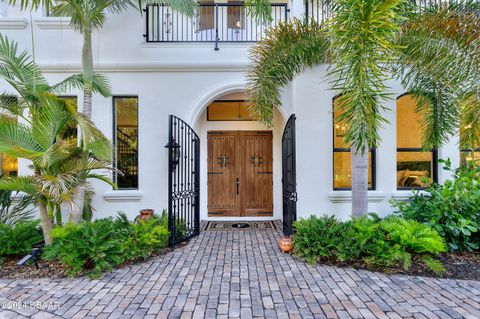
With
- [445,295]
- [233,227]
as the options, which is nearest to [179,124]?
[233,227]

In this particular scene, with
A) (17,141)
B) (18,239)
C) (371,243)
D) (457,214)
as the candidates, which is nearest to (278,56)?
(371,243)

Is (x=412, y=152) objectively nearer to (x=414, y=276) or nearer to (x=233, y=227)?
(x=414, y=276)

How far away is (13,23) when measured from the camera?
581 cm

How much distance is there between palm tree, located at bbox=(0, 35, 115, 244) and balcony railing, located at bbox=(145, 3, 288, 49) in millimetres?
2771

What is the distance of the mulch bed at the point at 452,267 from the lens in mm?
3826

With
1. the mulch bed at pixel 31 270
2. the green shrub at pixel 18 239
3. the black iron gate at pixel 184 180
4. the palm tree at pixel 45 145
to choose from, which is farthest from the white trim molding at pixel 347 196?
the green shrub at pixel 18 239

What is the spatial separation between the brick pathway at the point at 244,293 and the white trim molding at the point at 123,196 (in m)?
1.96

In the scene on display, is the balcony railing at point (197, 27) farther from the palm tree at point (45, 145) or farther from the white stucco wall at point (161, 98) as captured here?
the palm tree at point (45, 145)

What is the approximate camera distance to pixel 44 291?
11.4ft

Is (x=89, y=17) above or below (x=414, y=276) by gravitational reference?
above

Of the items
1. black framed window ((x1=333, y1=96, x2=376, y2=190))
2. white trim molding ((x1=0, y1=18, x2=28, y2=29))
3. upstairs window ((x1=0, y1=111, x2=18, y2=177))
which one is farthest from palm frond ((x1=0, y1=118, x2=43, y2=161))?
black framed window ((x1=333, y1=96, x2=376, y2=190))

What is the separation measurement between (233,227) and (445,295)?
4302mm

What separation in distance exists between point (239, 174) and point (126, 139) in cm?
312

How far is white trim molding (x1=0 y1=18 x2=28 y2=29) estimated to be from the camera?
5.78 m
